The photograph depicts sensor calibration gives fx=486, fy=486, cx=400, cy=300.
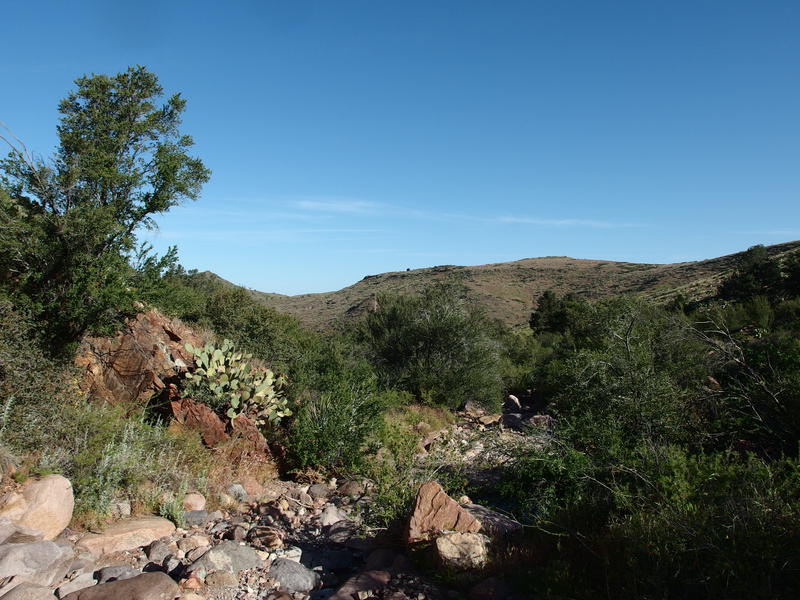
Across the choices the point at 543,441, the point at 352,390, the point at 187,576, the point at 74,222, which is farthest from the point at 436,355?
the point at 187,576

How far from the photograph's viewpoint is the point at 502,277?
7294 cm

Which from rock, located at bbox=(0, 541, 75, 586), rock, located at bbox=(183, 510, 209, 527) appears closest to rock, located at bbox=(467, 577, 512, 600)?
rock, located at bbox=(183, 510, 209, 527)

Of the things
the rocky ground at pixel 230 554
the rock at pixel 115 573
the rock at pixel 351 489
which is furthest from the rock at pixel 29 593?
the rock at pixel 351 489

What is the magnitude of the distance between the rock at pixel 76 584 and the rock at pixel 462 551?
334 cm

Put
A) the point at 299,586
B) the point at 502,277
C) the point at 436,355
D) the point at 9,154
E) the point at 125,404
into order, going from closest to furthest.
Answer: the point at 299,586 → the point at 125,404 → the point at 9,154 → the point at 436,355 → the point at 502,277

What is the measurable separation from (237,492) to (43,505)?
274 cm

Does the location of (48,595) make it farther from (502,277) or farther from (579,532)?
(502,277)

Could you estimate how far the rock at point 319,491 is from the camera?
787 cm

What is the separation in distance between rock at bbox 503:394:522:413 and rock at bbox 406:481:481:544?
40.7 ft

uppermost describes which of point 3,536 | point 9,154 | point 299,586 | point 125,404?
point 9,154

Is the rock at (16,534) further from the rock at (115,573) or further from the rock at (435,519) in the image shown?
the rock at (435,519)

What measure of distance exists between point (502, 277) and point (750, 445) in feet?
220

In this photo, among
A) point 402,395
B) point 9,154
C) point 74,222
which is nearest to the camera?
point 74,222

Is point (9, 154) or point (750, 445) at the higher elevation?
point (9, 154)
